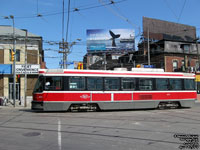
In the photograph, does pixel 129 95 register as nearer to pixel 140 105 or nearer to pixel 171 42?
pixel 140 105

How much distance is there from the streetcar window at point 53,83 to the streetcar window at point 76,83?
71cm

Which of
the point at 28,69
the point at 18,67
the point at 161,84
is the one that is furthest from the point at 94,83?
the point at 18,67

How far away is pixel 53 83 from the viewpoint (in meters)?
12.8

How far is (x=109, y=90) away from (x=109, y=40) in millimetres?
34932

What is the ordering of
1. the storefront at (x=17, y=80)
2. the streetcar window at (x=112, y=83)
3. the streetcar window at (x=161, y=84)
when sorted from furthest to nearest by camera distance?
the storefront at (x=17, y=80) < the streetcar window at (x=161, y=84) < the streetcar window at (x=112, y=83)

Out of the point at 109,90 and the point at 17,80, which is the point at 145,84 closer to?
the point at 109,90

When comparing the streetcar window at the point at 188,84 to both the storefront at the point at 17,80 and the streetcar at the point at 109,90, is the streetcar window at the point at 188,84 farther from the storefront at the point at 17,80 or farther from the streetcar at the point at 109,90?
the storefront at the point at 17,80

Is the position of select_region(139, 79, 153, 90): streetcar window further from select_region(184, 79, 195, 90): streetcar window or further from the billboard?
the billboard

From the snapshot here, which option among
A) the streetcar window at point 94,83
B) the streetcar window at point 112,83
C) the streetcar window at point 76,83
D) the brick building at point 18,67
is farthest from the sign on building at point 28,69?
the streetcar window at point 112,83

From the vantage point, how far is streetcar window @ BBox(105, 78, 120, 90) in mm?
13633

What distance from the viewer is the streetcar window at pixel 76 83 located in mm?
12987

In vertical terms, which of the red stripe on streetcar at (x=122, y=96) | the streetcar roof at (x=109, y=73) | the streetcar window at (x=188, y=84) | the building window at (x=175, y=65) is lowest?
the red stripe on streetcar at (x=122, y=96)

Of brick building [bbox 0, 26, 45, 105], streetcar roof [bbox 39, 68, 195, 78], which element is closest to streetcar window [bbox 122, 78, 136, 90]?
streetcar roof [bbox 39, 68, 195, 78]

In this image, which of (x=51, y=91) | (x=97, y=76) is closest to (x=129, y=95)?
(x=97, y=76)
